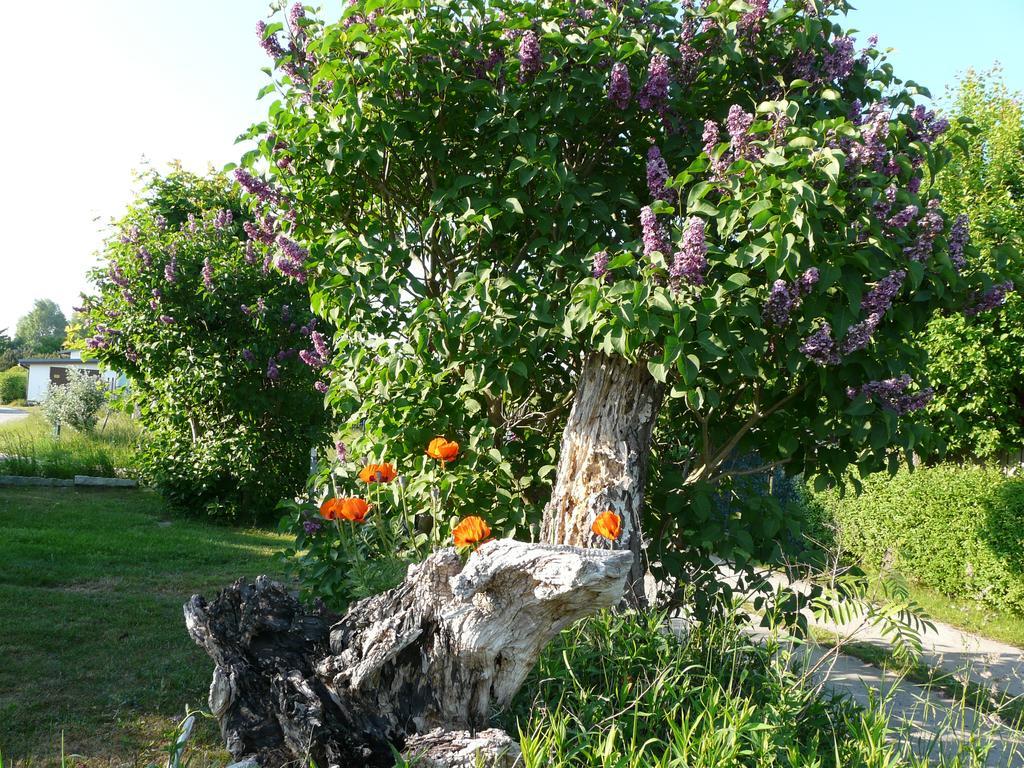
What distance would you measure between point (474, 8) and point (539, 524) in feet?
7.55

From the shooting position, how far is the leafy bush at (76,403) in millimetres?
16078

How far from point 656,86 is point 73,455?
11.3m

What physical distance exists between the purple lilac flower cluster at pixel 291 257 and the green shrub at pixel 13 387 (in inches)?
1771

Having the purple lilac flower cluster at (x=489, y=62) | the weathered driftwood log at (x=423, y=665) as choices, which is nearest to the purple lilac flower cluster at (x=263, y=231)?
the purple lilac flower cluster at (x=489, y=62)

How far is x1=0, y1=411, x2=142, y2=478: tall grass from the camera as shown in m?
11.1

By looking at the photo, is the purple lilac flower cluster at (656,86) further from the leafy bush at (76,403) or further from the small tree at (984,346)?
the leafy bush at (76,403)

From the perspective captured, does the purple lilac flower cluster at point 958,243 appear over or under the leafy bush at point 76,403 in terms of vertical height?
over

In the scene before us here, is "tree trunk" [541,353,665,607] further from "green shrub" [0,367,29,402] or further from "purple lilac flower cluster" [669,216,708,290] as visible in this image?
"green shrub" [0,367,29,402]

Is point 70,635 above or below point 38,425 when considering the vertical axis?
below

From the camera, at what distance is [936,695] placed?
14.9 ft

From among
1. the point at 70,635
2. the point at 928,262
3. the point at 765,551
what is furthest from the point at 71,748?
the point at 928,262

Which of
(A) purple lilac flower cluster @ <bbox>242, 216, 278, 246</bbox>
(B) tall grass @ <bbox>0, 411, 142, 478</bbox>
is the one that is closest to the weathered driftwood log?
(A) purple lilac flower cluster @ <bbox>242, 216, 278, 246</bbox>

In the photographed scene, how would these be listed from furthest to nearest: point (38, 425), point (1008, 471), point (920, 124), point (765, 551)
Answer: point (38, 425), point (1008, 471), point (765, 551), point (920, 124)

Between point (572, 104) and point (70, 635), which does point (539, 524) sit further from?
point (70, 635)
